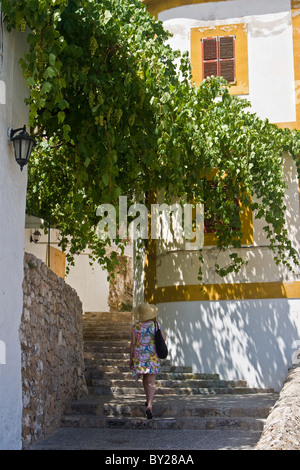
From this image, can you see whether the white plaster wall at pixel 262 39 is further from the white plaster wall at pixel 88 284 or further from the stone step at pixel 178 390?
the white plaster wall at pixel 88 284

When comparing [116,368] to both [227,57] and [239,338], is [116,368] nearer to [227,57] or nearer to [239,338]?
[239,338]

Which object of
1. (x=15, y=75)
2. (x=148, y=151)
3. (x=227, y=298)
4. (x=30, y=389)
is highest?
(x=15, y=75)

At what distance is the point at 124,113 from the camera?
6.47 metres

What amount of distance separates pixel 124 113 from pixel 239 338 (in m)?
5.76

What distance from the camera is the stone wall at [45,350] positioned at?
5.98m

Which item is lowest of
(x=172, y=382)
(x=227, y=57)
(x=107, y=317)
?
(x=172, y=382)

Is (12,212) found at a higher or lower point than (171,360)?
higher

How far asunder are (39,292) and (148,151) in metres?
2.08

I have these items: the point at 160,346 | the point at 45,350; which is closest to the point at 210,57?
the point at 160,346

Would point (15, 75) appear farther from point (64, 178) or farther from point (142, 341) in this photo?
point (64, 178)

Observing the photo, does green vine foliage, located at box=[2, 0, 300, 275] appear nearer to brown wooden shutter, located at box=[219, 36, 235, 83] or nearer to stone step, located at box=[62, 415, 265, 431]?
stone step, located at box=[62, 415, 265, 431]

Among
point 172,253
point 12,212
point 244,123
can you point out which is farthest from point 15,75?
point 172,253

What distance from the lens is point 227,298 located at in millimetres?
10930

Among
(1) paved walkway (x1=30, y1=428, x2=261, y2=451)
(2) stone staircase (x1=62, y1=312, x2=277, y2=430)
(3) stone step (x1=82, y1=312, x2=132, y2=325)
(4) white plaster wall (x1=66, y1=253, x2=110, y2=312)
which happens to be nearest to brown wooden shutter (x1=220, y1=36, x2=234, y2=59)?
(2) stone staircase (x1=62, y1=312, x2=277, y2=430)
